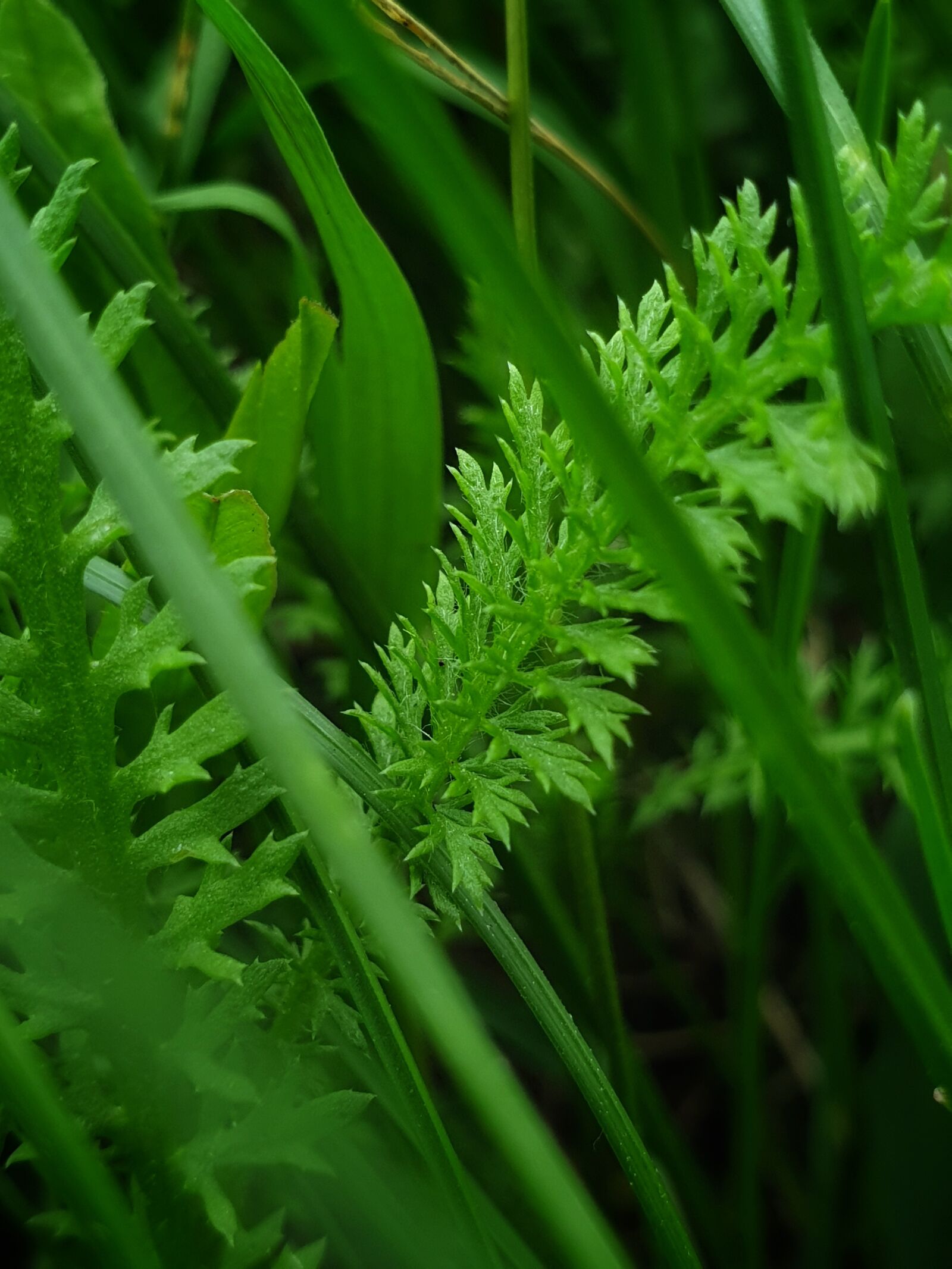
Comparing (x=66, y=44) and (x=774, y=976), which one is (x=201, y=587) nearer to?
(x=66, y=44)

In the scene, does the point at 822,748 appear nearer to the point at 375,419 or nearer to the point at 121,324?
the point at 375,419

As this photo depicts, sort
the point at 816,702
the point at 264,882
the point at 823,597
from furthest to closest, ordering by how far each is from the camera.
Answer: the point at 823,597 → the point at 816,702 → the point at 264,882

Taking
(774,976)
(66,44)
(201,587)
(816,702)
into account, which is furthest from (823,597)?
(201,587)

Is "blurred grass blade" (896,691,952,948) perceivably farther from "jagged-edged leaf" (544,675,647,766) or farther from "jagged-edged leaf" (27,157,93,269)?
"jagged-edged leaf" (27,157,93,269)

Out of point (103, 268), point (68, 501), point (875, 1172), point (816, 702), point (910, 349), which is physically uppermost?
point (103, 268)

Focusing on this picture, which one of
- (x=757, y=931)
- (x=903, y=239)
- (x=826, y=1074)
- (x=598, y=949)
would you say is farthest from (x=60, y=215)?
(x=826, y=1074)

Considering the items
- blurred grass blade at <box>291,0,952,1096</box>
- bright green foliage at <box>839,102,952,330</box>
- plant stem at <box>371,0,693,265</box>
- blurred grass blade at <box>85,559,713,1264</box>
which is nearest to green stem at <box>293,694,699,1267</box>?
blurred grass blade at <box>85,559,713,1264</box>
